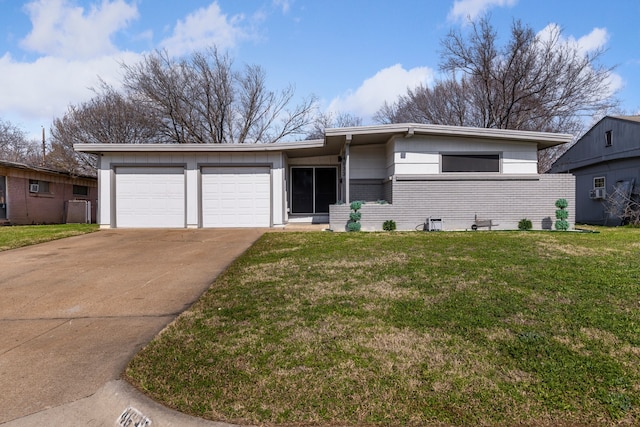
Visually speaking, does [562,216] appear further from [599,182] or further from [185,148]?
[185,148]

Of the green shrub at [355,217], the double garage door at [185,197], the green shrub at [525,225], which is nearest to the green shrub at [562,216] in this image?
the green shrub at [525,225]

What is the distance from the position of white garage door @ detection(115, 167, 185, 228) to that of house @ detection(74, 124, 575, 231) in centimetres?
4

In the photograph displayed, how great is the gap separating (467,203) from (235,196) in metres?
7.76

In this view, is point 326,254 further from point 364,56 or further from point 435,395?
point 364,56

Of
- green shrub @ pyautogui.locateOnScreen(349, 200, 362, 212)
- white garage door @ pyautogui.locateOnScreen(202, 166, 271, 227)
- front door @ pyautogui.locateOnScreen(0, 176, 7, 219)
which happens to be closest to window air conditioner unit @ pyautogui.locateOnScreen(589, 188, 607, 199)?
green shrub @ pyautogui.locateOnScreen(349, 200, 362, 212)

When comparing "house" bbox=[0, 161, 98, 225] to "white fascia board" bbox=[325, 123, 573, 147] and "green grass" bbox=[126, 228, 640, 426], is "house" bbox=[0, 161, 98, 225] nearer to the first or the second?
"white fascia board" bbox=[325, 123, 573, 147]

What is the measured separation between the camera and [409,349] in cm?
298

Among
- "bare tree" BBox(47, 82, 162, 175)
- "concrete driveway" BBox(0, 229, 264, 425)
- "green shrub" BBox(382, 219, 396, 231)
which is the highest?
"bare tree" BBox(47, 82, 162, 175)

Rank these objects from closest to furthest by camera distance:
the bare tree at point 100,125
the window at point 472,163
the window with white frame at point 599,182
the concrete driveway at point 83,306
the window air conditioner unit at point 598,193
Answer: the concrete driveway at point 83,306 < the window at point 472,163 < the window air conditioner unit at point 598,193 < the window with white frame at point 599,182 < the bare tree at point 100,125

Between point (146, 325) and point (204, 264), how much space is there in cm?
298

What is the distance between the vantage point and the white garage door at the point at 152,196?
13.0 metres

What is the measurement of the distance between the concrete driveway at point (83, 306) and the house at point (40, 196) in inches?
361

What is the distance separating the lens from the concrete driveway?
8.87 ft

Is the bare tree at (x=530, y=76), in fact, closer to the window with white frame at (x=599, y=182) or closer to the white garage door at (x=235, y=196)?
the window with white frame at (x=599, y=182)
